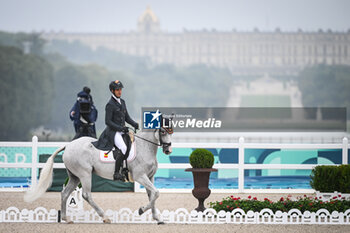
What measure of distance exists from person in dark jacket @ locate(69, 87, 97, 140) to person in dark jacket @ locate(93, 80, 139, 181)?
1.69 m

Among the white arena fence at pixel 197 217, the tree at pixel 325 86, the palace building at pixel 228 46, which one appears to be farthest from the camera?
the palace building at pixel 228 46

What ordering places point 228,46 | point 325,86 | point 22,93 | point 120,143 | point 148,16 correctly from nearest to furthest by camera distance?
point 120,143, point 22,93, point 325,86, point 228,46, point 148,16

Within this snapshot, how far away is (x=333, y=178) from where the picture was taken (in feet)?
39.7

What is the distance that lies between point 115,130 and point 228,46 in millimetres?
126529

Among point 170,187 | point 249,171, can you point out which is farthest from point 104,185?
point 249,171

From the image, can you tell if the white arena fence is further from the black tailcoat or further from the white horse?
the black tailcoat

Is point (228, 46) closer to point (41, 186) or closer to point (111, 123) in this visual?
point (111, 123)

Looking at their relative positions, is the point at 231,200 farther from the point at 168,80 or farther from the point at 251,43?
the point at 251,43

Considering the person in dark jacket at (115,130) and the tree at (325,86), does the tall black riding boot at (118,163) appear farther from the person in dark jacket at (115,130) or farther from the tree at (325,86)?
the tree at (325,86)

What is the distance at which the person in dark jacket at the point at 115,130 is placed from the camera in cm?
1017

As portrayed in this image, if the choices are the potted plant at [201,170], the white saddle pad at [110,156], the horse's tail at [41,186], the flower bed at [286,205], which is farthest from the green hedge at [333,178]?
the horse's tail at [41,186]

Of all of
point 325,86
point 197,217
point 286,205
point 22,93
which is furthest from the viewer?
point 325,86

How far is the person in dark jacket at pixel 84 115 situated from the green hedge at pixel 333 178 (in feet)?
13.9

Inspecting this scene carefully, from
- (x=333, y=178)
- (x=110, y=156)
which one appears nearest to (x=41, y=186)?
(x=110, y=156)
